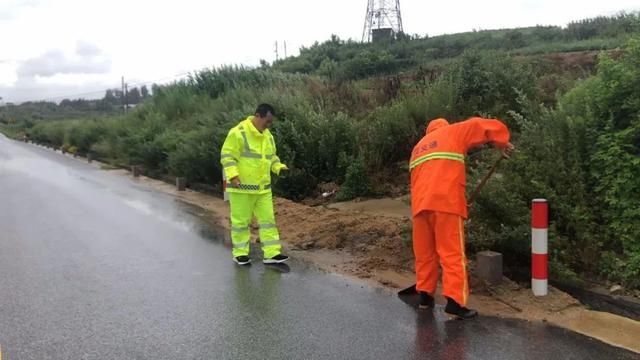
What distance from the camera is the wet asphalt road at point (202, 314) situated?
4.86m

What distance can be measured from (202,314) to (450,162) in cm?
263

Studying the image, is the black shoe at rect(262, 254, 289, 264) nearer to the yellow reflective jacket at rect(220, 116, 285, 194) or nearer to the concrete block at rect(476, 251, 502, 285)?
the yellow reflective jacket at rect(220, 116, 285, 194)

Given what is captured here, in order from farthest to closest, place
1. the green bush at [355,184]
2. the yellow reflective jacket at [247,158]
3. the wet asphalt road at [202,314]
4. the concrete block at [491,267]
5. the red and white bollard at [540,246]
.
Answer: the green bush at [355,184], the yellow reflective jacket at [247,158], the concrete block at [491,267], the red and white bollard at [540,246], the wet asphalt road at [202,314]

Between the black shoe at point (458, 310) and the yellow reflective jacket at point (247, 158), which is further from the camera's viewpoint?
the yellow reflective jacket at point (247, 158)

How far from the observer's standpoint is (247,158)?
25.7 ft

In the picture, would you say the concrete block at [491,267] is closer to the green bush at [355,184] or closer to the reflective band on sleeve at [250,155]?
the reflective band on sleeve at [250,155]

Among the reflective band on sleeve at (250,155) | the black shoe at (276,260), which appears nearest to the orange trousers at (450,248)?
the black shoe at (276,260)

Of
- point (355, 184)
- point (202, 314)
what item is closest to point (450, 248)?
point (202, 314)

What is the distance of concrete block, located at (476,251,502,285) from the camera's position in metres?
6.24

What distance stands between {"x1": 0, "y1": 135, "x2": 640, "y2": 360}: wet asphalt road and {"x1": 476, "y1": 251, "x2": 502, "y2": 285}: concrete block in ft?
2.79

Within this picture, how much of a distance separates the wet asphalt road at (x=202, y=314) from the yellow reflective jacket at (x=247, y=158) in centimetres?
99

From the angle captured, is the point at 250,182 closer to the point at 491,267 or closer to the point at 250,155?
the point at 250,155

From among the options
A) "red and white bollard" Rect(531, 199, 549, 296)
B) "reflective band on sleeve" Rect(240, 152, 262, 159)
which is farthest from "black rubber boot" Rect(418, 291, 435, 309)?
"reflective band on sleeve" Rect(240, 152, 262, 159)

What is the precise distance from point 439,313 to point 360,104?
988cm
